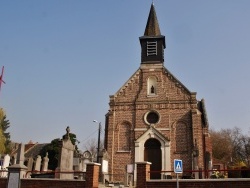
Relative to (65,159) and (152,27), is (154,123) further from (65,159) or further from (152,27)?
(65,159)

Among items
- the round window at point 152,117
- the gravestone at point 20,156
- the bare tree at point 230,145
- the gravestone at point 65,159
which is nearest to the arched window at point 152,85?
the round window at point 152,117

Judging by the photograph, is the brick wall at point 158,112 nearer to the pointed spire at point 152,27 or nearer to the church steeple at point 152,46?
the church steeple at point 152,46

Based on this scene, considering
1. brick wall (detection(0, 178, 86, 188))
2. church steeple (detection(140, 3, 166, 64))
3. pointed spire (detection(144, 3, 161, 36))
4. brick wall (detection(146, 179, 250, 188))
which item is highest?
pointed spire (detection(144, 3, 161, 36))

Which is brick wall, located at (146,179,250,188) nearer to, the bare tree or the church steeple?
the church steeple

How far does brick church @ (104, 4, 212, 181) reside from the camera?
83.9 feet

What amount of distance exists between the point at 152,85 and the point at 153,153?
6350 millimetres

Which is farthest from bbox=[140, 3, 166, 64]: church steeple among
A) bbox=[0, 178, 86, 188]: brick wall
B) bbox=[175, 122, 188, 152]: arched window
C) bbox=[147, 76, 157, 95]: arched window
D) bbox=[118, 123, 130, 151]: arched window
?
bbox=[0, 178, 86, 188]: brick wall

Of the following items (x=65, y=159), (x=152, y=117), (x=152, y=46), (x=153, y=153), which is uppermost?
(x=152, y=46)

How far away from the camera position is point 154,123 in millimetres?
26812

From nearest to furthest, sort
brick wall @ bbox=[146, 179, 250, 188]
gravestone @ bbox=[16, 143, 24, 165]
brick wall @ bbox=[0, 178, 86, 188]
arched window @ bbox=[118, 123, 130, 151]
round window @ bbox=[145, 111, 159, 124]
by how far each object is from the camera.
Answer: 1. brick wall @ bbox=[146, 179, 250, 188]
2. brick wall @ bbox=[0, 178, 86, 188]
3. gravestone @ bbox=[16, 143, 24, 165]
4. arched window @ bbox=[118, 123, 130, 151]
5. round window @ bbox=[145, 111, 159, 124]

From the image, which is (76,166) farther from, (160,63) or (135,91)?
(160,63)

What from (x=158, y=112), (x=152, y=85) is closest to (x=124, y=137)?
(x=158, y=112)

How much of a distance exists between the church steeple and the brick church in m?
0.10

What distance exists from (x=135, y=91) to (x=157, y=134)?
15.4ft
